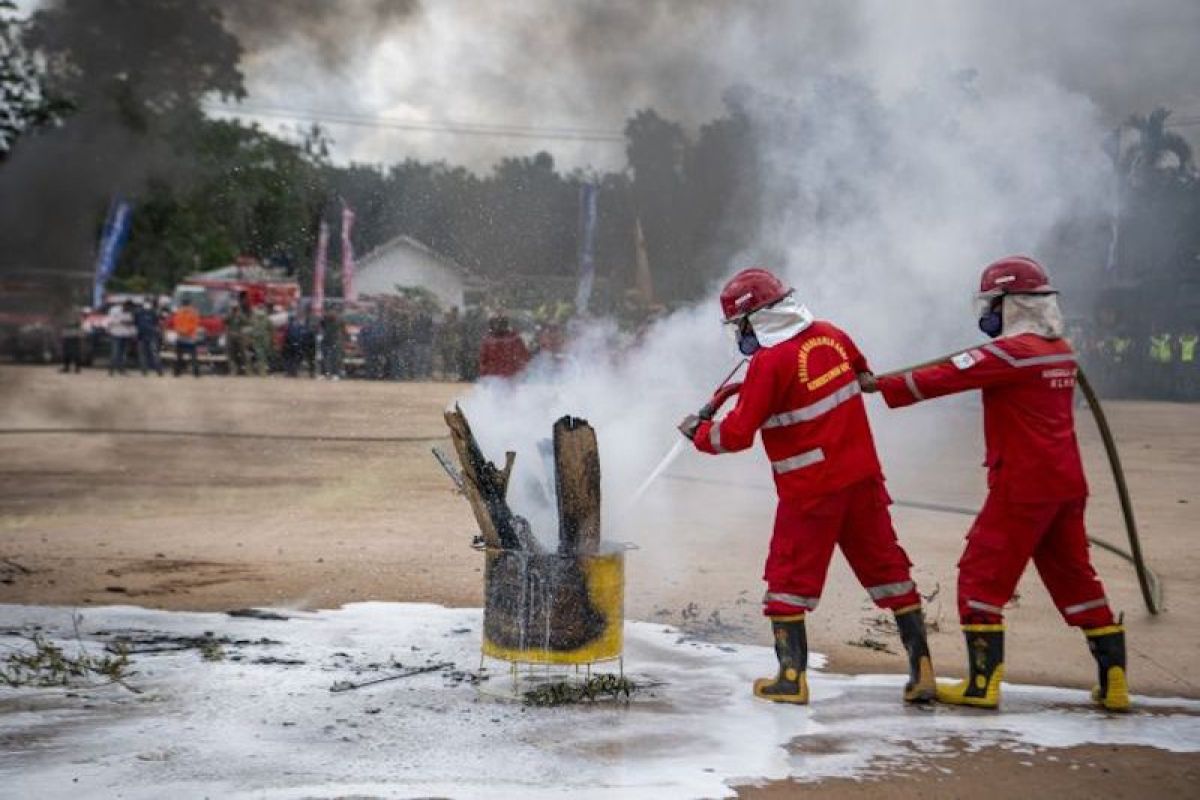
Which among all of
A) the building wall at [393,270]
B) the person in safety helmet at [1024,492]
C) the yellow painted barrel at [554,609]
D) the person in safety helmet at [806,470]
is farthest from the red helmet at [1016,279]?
the building wall at [393,270]

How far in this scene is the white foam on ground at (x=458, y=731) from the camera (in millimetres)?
4508

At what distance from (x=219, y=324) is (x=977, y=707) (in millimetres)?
30446

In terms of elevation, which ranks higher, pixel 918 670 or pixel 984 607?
pixel 984 607

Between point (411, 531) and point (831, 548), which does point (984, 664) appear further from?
point (411, 531)

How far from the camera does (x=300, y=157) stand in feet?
101

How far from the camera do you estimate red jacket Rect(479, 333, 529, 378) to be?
43.4 ft

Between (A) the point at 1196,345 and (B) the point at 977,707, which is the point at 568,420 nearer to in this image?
(B) the point at 977,707

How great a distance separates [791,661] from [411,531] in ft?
17.9

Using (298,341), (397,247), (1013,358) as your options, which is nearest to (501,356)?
(1013,358)

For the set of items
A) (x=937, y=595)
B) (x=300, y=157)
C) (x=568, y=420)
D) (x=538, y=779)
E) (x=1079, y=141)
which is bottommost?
(x=538, y=779)

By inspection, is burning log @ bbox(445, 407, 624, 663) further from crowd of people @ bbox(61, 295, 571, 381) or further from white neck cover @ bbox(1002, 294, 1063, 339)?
crowd of people @ bbox(61, 295, 571, 381)

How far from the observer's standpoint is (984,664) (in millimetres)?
5590

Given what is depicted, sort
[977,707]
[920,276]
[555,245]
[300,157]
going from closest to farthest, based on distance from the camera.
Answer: [977,707] → [920,276] → [300,157] → [555,245]

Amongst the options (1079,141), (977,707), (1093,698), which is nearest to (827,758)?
(977,707)
